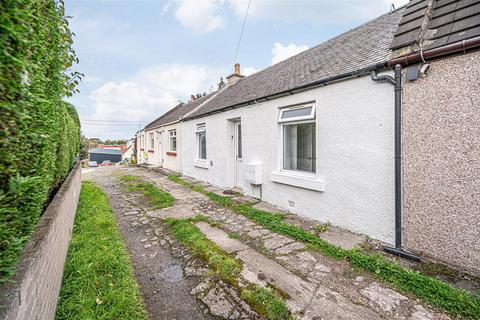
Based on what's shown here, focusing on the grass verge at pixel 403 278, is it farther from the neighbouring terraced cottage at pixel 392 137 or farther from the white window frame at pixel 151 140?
the white window frame at pixel 151 140

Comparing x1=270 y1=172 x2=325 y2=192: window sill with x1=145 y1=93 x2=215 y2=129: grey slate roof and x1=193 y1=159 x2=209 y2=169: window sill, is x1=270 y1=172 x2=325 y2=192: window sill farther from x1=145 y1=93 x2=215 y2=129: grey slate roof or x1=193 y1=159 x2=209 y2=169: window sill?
x1=145 y1=93 x2=215 y2=129: grey slate roof

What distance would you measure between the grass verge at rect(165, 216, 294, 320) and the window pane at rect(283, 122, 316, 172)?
2.98 metres

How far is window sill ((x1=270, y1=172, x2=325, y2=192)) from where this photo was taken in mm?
5156

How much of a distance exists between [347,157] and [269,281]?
2.90 metres

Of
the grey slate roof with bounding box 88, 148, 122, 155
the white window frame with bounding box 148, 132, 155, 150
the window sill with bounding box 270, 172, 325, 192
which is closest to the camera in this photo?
the window sill with bounding box 270, 172, 325, 192

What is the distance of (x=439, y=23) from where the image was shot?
3723 millimetres

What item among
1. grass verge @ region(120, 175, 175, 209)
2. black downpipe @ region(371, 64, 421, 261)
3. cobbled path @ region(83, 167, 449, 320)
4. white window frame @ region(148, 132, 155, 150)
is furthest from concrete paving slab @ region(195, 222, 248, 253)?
white window frame @ region(148, 132, 155, 150)

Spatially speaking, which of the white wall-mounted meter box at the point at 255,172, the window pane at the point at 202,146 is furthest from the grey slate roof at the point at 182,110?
the white wall-mounted meter box at the point at 255,172

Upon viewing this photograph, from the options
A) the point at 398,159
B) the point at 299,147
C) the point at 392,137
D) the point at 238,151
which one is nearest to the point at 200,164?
the point at 238,151

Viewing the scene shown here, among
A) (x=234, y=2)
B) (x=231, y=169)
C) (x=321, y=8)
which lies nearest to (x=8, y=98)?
(x=231, y=169)

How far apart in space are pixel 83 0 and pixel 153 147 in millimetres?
16042

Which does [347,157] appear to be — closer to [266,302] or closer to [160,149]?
[266,302]

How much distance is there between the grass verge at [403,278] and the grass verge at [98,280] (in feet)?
9.44

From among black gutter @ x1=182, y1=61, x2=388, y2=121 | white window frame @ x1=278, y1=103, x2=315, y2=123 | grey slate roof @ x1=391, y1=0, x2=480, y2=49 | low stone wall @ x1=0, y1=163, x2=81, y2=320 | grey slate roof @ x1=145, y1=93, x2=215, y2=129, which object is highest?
grey slate roof @ x1=145, y1=93, x2=215, y2=129
